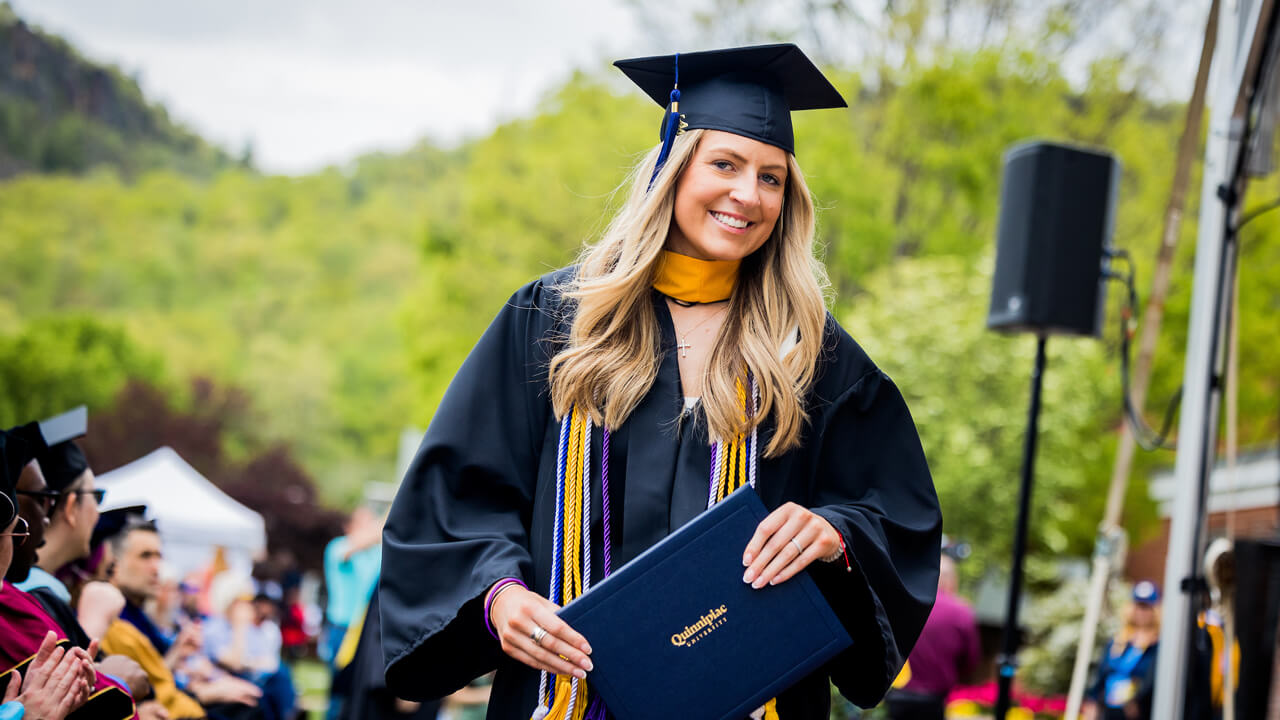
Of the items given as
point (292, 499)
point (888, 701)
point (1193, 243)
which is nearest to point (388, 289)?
point (292, 499)

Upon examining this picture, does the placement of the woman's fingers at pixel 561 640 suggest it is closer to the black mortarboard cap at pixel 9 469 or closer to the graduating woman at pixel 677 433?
the graduating woman at pixel 677 433

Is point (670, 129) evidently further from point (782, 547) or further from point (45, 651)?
point (45, 651)

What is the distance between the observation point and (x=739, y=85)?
251 cm

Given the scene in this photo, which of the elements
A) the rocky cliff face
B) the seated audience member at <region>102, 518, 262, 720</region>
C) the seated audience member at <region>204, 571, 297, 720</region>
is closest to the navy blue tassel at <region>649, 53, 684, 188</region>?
the seated audience member at <region>102, 518, 262, 720</region>

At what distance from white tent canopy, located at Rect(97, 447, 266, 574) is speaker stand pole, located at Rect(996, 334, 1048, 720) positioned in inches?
367

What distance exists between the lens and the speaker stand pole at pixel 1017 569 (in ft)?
18.1

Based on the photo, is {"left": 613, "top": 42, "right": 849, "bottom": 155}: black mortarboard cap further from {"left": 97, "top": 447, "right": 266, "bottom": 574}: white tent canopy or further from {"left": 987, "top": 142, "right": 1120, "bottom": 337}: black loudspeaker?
{"left": 97, "top": 447, "right": 266, "bottom": 574}: white tent canopy

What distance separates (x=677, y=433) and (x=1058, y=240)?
4283mm

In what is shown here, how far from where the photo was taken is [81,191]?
59.0 m

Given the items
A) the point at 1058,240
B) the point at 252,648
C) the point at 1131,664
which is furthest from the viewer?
the point at 252,648

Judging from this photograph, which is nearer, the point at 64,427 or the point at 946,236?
the point at 64,427

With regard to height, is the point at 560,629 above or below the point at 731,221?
below

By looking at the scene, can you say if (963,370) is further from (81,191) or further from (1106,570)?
(81,191)

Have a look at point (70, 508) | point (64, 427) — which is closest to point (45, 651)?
point (70, 508)
